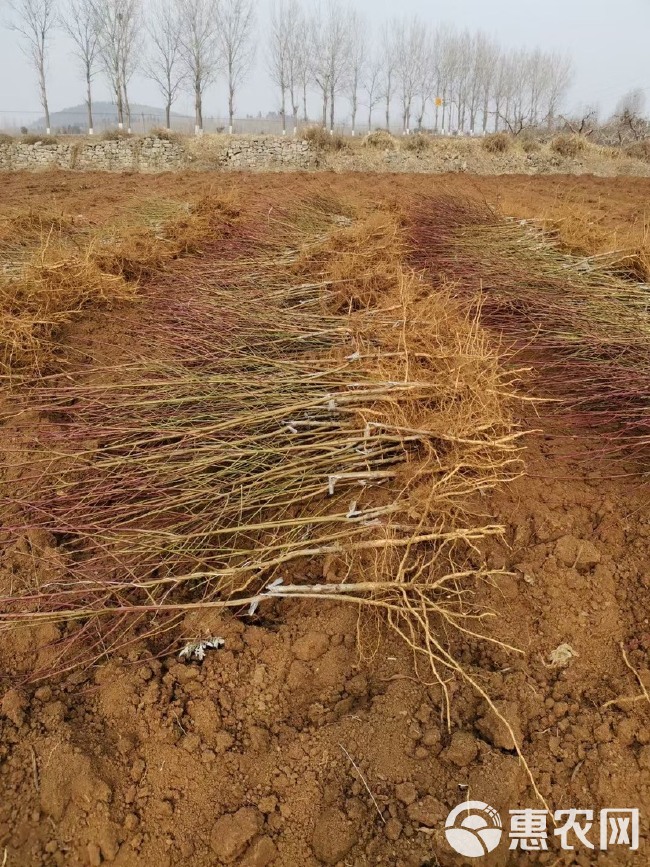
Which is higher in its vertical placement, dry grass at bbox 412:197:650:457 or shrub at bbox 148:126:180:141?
shrub at bbox 148:126:180:141

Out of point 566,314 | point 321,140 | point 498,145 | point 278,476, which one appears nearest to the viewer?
point 278,476

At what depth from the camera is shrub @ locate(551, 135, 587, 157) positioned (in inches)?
750

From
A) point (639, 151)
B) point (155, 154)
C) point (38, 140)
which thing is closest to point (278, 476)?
point (155, 154)

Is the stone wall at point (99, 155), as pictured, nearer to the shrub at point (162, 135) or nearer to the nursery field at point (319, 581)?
the shrub at point (162, 135)

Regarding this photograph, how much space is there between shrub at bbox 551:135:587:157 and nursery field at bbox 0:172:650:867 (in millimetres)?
18575

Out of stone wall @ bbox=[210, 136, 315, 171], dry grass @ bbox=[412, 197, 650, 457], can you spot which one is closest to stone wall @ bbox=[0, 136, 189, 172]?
stone wall @ bbox=[210, 136, 315, 171]

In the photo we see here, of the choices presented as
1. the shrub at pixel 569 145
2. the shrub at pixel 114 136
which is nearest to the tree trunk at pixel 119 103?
the shrub at pixel 114 136

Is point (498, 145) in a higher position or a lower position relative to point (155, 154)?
higher

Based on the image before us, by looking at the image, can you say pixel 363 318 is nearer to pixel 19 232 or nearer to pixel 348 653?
pixel 348 653

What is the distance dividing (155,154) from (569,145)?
583 inches

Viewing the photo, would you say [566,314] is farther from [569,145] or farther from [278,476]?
[569,145]

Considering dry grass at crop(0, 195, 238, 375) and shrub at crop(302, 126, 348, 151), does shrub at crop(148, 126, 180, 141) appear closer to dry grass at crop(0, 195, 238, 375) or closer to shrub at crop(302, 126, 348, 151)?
shrub at crop(302, 126, 348, 151)

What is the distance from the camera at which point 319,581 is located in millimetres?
2373

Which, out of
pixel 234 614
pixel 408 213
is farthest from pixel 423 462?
pixel 408 213
